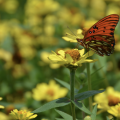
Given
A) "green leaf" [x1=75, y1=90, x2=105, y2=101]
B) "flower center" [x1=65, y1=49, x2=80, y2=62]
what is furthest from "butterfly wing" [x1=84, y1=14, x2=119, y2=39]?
"green leaf" [x1=75, y1=90, x2=105, y2=101]

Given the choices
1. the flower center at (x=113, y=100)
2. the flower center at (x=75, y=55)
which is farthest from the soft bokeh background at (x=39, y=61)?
the flower center at (x=75, y=55)

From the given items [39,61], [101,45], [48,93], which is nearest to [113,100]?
[101,45]

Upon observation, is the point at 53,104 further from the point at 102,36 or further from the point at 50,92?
the point at 50,92

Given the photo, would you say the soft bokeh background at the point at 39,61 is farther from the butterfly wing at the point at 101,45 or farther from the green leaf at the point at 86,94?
the green leaf at the point at 86,94

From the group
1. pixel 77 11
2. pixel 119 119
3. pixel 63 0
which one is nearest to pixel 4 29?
pixel 77 11

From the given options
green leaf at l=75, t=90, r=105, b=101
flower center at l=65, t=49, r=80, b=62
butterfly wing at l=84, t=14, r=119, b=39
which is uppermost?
butterfly wing at l=84, t=14, r=119, b=39

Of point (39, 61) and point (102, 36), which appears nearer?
point (102, 36)

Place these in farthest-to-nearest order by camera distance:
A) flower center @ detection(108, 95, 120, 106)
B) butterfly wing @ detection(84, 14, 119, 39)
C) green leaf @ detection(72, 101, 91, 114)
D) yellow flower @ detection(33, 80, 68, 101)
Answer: yellow flower @ detection(33, 80, 68, 101), flower center @ detection(108, 95, 120, 106), butterfly wing @ detection(84, 14, 119, 39), green leaf @ detection(72, 101, 91, 114)

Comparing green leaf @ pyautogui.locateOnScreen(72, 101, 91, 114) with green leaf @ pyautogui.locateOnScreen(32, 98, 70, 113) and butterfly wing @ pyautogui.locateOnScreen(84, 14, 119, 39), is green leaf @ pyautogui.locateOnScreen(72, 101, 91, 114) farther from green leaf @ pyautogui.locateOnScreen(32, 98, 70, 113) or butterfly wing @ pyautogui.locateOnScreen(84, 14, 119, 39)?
butterfly wing @ pyautogui.locateOnScreen(84, 14, 119, 39)
